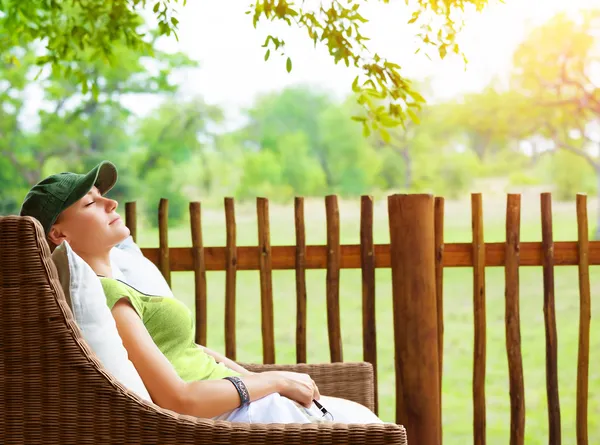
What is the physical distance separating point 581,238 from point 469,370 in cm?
1281

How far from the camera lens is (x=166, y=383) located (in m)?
1.68

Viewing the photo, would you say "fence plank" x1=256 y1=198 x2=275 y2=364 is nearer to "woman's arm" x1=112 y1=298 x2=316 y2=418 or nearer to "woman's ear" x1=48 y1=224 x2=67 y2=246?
"woman's ear" x1=48 y1=224 x2=67 y2=246

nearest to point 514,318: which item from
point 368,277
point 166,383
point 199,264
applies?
point 368,277

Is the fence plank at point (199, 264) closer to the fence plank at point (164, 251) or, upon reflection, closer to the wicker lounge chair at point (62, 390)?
the fence plank at point (164, 251)

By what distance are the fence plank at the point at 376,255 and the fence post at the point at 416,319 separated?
0.21 meters

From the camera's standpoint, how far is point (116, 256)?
7.50ft

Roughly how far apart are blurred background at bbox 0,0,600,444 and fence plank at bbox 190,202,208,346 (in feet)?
30.1

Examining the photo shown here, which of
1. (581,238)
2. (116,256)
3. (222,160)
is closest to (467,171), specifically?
(222,160)

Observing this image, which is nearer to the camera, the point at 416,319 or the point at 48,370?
the point at 48,370

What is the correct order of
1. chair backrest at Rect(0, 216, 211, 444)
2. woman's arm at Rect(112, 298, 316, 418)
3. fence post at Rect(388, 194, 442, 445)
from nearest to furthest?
chair backrest at Rect(0, 216, 211, 444) < woman's arm at Rect(112, 298, 316, 418) < fence post at Rect(388, 194, 442, 445)

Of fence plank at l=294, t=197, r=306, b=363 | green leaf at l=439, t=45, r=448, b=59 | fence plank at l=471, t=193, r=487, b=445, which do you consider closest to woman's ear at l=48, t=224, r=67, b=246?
fence plank at l=294, t=197, r=306, b=363

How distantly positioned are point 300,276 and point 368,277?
0.96 feet

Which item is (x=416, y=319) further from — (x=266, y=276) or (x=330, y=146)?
(x=330, y=146)

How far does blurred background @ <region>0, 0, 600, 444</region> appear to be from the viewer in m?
14.7
